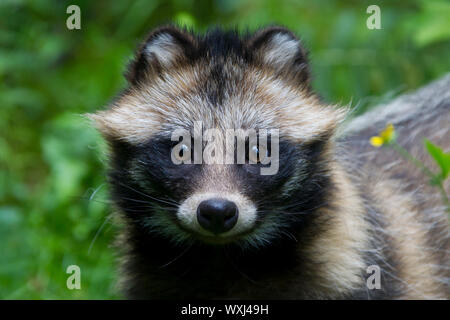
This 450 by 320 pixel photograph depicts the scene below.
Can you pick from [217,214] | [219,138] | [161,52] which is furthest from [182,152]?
[161,52]

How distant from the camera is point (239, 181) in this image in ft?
14.1

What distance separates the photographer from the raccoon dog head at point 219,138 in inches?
171

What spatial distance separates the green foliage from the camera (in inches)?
274

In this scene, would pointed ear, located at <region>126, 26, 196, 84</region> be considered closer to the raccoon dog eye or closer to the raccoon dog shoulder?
the raccoon dog shoulder

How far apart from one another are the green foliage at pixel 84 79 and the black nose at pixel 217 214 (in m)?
1.81

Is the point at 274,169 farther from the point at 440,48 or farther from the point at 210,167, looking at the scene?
the point at 440,48

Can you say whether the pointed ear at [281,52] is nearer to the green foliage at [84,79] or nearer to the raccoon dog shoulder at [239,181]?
the raccoon dog shoulder at [239,181]

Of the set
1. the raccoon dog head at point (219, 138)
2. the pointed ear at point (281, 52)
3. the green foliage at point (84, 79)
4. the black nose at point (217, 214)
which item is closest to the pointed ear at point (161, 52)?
the raccoon dog head at point (219, 138)

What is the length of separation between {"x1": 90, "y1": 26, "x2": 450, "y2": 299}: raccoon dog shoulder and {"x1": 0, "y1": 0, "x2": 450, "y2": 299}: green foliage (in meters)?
1.16

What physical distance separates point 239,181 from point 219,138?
0.97 feet

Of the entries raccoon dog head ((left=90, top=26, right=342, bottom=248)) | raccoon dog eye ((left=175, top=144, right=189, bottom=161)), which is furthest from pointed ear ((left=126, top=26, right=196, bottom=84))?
raccoon dog eye ((left=175, top=144, right=189, bottom=161))

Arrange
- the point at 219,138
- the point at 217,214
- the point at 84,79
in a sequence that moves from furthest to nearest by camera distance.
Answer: the point at 84,79 → the point at 219,138 → the point at 217,214

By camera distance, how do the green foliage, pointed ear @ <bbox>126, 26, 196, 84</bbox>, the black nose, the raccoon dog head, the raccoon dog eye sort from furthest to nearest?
the green foliage → pointed ear @ <bbox>126, 26, 196, 84</bbox> → the raccoon dog eye → the raccoon dog head → the black nose

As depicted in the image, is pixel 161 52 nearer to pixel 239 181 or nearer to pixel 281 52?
pixel 281 52
